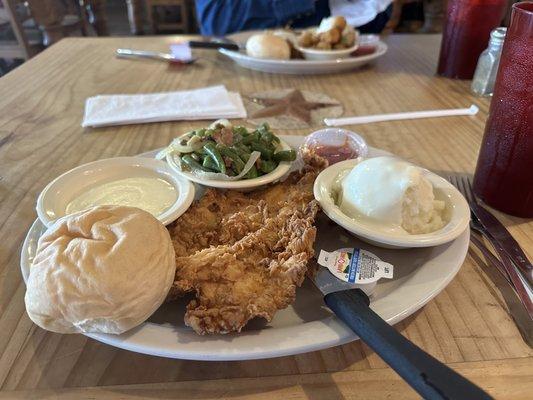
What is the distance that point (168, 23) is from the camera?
6.02 m

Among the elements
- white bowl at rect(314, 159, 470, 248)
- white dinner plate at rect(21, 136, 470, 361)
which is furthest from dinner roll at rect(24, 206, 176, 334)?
white bowl at rect(314, 159, 470, 248)

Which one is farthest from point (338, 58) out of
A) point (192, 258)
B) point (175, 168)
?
point (192, 258)

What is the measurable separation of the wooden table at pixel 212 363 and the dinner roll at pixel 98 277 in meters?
0.11

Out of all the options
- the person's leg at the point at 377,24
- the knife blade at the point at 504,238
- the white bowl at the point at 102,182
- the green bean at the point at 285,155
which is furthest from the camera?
the person's leg at the point at 377,24

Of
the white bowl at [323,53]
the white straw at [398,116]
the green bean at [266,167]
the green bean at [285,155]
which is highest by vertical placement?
the green bean at [285,155]

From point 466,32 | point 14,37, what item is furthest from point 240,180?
point 14,37

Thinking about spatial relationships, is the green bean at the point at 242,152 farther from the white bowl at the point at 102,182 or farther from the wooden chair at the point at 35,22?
the wooden chair at the point at 35,22

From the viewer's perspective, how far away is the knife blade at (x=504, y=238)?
3.47ft

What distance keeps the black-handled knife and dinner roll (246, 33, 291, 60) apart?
1.98 m

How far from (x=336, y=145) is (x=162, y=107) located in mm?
932

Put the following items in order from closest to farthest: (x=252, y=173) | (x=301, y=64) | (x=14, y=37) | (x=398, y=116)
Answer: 1. (x=252, y=173)
2. (x=398, y=116)
3. (x=301, y=64)
4. (x=14, y=37)

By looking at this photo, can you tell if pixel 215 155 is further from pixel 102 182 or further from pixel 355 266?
pixel 355 266

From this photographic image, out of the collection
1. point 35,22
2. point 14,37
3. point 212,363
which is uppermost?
point 212,363

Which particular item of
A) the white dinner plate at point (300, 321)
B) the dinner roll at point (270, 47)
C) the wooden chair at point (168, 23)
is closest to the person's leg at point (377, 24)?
the dinner roll at point (270, 47)
